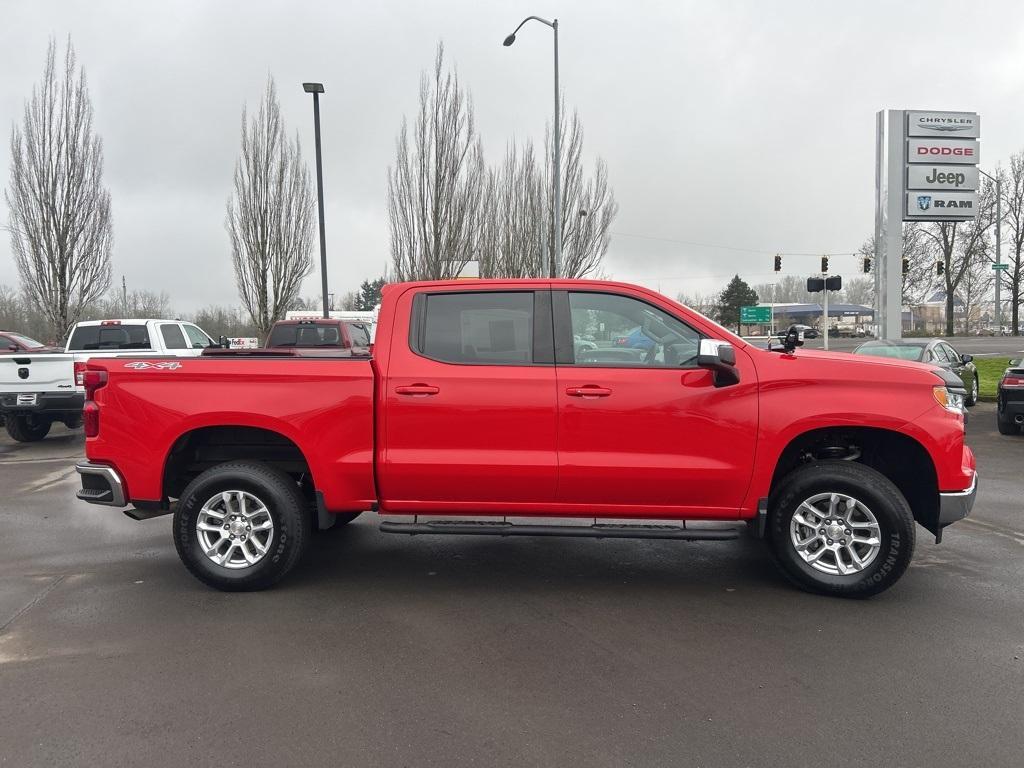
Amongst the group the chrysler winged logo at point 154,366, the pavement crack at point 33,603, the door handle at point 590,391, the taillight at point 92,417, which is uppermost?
the chrysler winged logo at point 154,366

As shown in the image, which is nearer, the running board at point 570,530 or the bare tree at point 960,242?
the running board at point 570,530

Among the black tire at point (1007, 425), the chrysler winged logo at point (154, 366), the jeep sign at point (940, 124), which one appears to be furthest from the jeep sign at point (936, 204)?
the chrysler winged logo at point (154, 366)

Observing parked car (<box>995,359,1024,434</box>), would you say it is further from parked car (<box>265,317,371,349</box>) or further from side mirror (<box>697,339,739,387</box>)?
parked car (<box>265,317,371,349</box>)

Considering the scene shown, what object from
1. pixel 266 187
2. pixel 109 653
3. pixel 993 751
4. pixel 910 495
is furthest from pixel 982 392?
pixel 266 187

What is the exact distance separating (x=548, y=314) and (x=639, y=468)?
1.13 m

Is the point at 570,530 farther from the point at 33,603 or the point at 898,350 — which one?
the point at 898,350

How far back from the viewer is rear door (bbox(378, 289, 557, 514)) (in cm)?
448

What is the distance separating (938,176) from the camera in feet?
68.8

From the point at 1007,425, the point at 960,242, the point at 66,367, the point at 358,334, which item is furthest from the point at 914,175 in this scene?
the point at 960,242

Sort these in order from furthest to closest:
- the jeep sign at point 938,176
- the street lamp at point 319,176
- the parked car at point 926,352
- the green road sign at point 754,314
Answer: the green road sign at point 754,314, the jeep sign at point 938,176, the street lamp at point 319,176, the parked car at point 926,352

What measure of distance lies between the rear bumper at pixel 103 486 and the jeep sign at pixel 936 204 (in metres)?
22.3

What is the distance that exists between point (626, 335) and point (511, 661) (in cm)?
211

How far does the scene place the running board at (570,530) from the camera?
4453 mm

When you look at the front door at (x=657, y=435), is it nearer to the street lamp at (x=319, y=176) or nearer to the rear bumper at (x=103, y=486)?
the rear bumper at (x=103, y=486)
